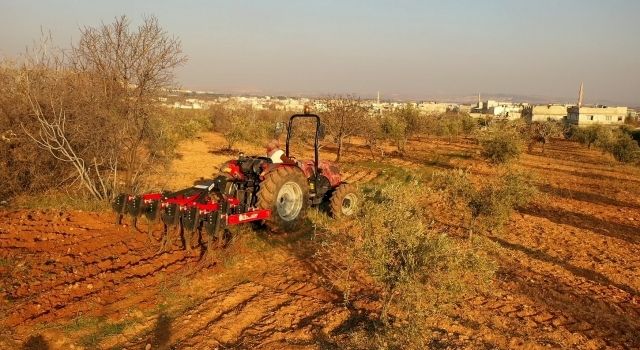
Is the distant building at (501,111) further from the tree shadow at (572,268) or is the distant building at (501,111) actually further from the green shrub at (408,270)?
the green shrub at (408,270)

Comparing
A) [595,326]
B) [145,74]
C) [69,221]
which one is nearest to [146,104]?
[145,74]

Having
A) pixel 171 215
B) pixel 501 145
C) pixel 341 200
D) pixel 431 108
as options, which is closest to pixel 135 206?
pixel 171 215

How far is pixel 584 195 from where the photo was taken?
51.5 feet

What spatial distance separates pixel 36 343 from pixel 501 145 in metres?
17.9

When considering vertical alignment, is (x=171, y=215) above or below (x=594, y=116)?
below

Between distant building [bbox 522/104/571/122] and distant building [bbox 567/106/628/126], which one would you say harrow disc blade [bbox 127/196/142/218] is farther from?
distant building [bbox 522/104/571/122]

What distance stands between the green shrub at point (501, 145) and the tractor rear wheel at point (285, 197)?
12.7 metres

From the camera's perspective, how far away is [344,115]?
68.5 ft

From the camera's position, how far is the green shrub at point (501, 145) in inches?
728

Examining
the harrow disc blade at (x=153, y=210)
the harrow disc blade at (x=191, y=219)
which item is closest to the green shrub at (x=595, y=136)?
the harrow disc blade at (x=191, y=219)

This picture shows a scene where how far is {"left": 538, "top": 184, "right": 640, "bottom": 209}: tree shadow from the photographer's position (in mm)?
14566

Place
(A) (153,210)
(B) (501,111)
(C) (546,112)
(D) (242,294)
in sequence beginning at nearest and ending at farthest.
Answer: (D) (242,294) < (A) (153,210) < (C) (546,112) < (B) (501,111)

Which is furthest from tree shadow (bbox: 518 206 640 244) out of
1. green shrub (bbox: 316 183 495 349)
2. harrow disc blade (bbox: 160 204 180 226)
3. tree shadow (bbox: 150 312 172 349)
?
tree shadow (bbox: 150 312 172 349)

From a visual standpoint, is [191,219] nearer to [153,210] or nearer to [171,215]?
[171,215]
